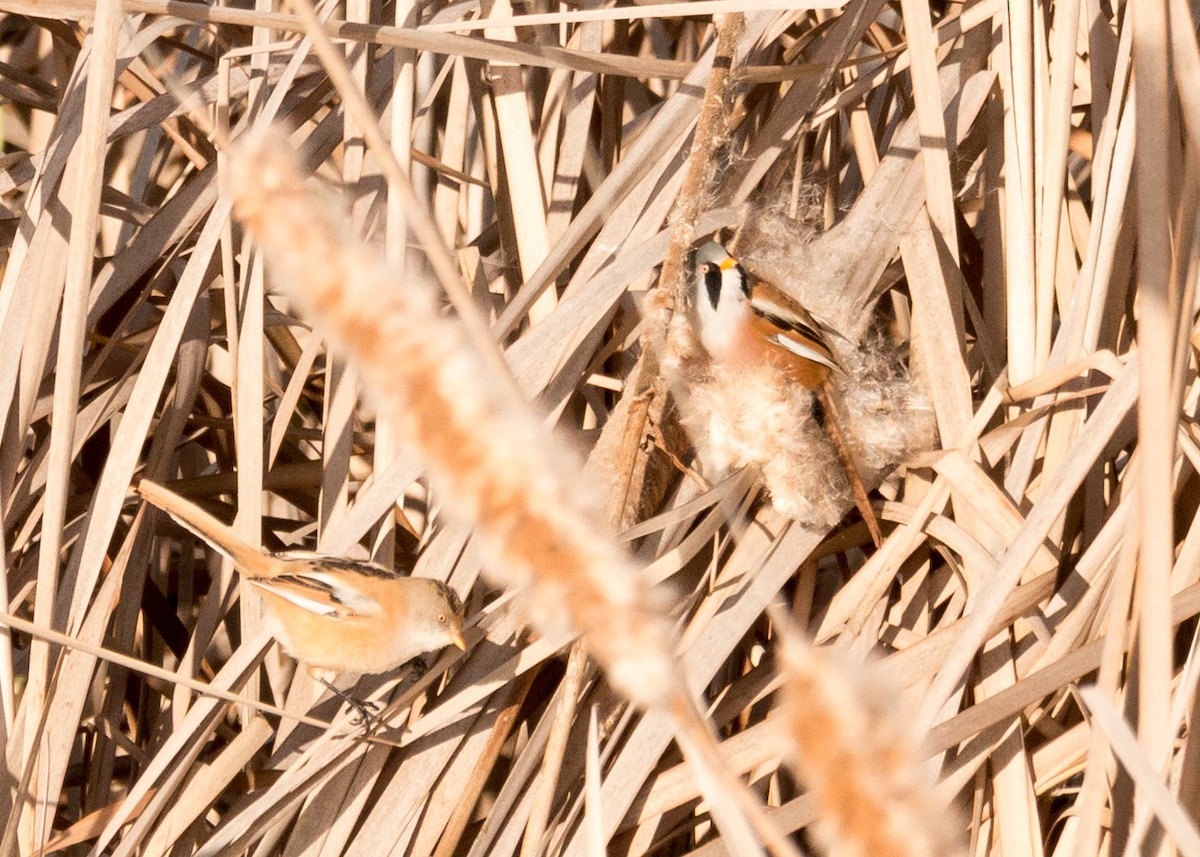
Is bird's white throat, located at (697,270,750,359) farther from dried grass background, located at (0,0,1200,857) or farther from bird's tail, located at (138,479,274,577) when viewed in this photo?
bird's tail, located at (138,479,274,577)

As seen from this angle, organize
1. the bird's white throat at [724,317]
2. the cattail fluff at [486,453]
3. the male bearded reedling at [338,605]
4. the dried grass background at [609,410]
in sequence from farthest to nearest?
1. the bird's white throat at [724,317]
2. the male bearded reedling at [338,605]
3. the dried grass background at [609,410]
4. the cattail fluff at [486,453]

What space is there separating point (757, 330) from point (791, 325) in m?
0.06

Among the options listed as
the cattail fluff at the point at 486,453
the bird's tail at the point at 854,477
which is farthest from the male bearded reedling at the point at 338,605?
the cattail fluff at the point at 486,453

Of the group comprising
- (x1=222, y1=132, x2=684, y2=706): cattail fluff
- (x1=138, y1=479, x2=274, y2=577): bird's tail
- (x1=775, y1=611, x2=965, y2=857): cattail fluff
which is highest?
(x1=222, y1=132, x2=684, y2=706): cattail fluff

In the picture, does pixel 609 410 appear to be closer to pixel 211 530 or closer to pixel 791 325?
pixel 791 325

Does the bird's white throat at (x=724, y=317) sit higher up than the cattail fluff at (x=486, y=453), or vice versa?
the cattail fluff at (x=486, y=453)

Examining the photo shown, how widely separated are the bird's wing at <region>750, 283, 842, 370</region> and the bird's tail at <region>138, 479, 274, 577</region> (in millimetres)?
919

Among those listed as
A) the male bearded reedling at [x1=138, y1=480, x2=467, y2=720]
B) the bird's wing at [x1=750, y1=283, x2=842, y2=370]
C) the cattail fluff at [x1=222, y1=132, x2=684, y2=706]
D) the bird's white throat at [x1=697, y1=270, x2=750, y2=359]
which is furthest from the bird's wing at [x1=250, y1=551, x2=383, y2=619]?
the cattail fluff at [x1=222, y1=132, x2=684, y2=706]

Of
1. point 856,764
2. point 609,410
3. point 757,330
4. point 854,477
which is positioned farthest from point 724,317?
point 856,764

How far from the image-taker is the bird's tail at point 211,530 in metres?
1.60

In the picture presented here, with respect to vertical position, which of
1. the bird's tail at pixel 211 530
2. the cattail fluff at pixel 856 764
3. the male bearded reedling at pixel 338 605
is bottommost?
the male bearded reedling at pixel 338 605

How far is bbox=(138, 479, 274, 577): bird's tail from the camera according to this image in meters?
1.60

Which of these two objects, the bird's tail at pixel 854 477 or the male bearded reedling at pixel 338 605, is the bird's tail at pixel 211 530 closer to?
the male bearded reedling at pixel 338 605

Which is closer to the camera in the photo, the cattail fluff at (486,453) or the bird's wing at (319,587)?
the cattail fluff at (486,453)
